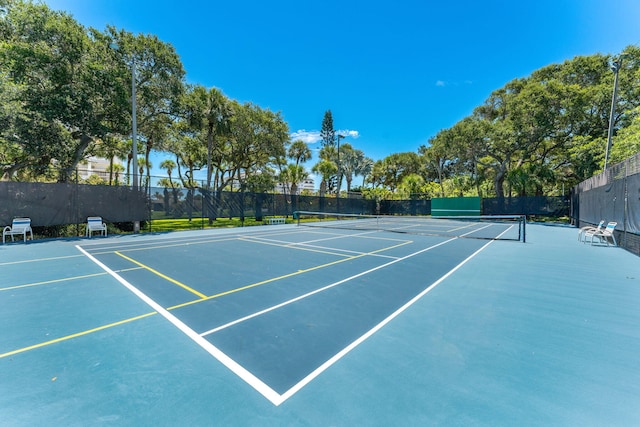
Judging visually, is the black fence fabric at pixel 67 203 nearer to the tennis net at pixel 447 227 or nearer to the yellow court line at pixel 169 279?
the yellow court line at pixel 169 279

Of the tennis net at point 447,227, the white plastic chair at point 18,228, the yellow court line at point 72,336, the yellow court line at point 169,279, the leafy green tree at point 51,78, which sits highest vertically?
the leafy green tree at point 51,78

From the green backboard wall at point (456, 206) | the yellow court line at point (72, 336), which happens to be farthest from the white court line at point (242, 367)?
the green backboard wall at point (456, 206)

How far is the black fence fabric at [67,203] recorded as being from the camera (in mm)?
10477

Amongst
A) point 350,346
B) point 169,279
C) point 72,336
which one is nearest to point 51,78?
point 169,279

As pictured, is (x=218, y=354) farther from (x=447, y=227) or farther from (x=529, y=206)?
(x=529, y=206)

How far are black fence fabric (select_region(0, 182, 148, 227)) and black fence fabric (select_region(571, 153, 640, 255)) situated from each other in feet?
63.0

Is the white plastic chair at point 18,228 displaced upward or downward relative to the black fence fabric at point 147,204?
downward

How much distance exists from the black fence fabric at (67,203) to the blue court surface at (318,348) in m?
7.49

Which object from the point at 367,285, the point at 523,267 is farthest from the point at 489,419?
the point at 523,267

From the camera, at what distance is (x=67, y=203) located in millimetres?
11703

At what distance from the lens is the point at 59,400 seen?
2.03 meters

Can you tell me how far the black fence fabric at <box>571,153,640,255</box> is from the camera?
25.6ft

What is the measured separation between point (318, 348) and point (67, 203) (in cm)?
1428

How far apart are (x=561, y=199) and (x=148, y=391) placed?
29510 millimetres
